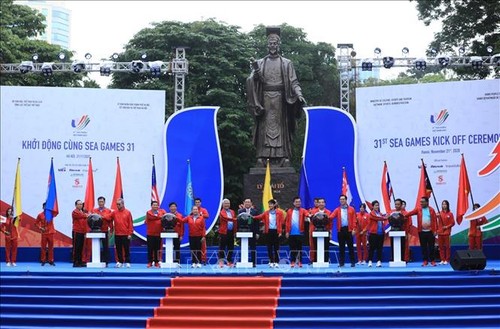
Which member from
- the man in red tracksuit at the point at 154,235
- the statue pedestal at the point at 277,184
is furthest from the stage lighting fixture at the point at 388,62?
the man in red tracksuit at the point at 154,235

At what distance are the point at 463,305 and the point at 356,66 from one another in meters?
11.5

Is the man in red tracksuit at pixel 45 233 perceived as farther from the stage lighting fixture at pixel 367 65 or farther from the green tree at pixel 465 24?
the green tree at pixel 465 24

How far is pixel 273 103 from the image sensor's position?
17453mm

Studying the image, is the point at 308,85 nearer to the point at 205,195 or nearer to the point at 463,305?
the point at 205,195

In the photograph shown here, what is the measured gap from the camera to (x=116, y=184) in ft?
56.1

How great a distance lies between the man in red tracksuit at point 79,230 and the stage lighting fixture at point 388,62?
33.3 feet

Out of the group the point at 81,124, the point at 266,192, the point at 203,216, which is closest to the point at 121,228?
the point at 203,216

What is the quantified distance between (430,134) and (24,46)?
1739cm

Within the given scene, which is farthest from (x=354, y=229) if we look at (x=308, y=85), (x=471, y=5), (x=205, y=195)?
(x=308, y=85)

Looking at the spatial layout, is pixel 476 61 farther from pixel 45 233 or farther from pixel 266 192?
pixel 45 233

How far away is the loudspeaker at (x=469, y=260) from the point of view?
1275 centimetres

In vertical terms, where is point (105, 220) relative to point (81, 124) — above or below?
below

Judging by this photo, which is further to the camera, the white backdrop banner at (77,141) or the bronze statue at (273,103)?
the white backdrop banner at (77,141)

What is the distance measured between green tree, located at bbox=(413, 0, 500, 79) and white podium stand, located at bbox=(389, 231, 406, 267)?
1266 centimetres
